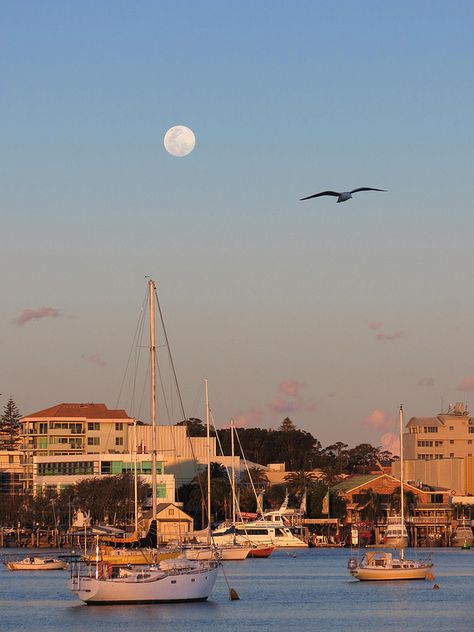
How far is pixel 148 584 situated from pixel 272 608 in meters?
11.1

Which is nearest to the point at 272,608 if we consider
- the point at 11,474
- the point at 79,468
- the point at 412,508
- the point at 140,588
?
the point at 140,588

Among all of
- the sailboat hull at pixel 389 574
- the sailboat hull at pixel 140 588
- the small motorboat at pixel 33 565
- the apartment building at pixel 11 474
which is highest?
the apartment building at pixel 11 474

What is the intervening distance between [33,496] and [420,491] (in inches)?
1965

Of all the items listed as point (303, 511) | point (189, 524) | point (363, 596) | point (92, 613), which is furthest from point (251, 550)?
point (92, 613)

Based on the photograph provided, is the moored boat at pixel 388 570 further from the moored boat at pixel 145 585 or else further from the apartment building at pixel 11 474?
the apartment building at pixel 11 474

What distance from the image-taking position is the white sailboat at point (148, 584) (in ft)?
235

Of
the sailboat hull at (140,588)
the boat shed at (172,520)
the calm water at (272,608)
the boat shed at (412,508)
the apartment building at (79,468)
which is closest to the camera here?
the calm water at (272,608)

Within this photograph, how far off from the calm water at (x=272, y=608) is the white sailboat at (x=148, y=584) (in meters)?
0.60

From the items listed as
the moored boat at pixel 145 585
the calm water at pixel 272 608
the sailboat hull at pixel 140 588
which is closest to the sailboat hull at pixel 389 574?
the calm water at pixel 272 608

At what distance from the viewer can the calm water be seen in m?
69.6

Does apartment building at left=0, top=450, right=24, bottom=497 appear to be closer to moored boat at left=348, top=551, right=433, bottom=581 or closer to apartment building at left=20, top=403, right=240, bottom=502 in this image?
apartment building at left=20, top=403, right=240, bottom=502

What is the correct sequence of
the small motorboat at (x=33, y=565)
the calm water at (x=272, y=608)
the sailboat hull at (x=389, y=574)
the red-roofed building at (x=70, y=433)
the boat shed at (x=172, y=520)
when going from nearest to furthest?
the calm water at (x=272, y=608), the sailboat hull at (x=389, y=574), the small motorboat at (x=33, y=565), the boat shed at (x=172, y=520), the red-roofed building at (x=70, y=433)

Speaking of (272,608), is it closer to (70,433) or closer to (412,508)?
(412,508)

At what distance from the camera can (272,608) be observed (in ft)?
263
